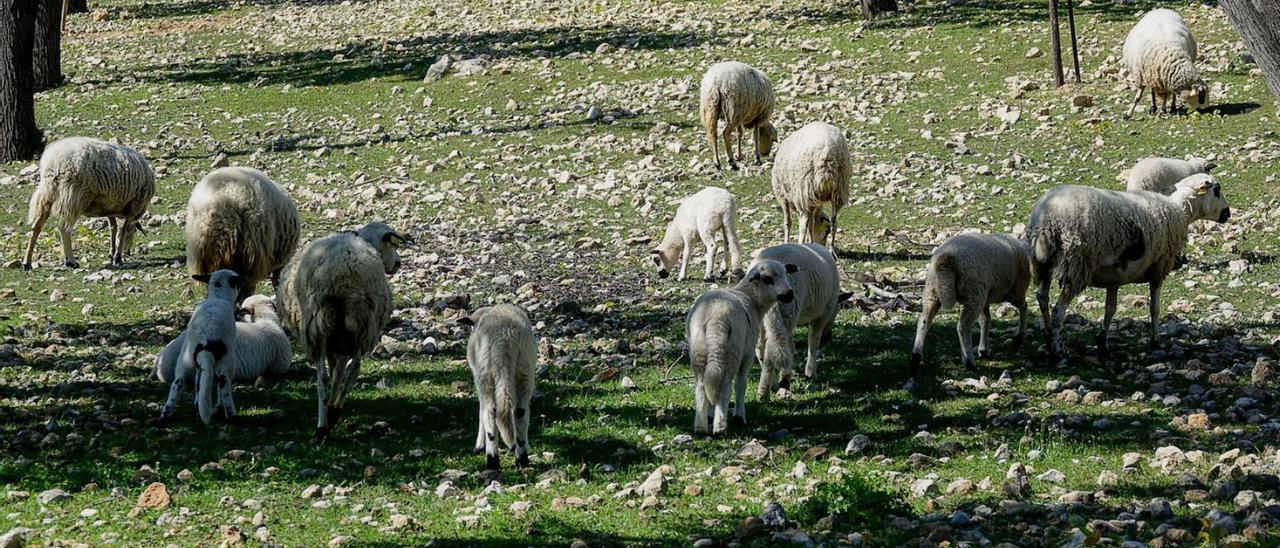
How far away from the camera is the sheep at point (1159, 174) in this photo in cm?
1627

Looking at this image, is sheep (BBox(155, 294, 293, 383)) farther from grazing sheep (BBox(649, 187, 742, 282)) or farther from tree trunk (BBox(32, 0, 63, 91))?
tree trunk (BBox(32, 0, 63, 91))

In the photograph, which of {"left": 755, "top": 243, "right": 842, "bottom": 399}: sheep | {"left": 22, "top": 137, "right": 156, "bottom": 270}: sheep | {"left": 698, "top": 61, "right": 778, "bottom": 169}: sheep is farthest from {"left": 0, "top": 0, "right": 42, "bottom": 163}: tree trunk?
A: {"left": 755, "top": 243, "right": 842, "bottom": 399}: sheep

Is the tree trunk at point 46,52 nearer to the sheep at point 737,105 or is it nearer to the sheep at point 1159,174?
the sheep at point 737,105

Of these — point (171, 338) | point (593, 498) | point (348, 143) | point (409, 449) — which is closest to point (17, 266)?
point (171, 338)

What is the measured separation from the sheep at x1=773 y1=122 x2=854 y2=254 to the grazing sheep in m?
1.40

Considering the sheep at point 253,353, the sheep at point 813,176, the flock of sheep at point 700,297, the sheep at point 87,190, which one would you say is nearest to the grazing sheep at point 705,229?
the flock of sheep at point 700,297

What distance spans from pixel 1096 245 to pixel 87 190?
1227cm

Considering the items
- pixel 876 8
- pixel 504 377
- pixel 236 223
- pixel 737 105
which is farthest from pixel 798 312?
pixel 876 8

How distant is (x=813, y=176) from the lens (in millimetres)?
16297

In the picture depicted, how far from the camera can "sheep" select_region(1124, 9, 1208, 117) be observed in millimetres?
21047

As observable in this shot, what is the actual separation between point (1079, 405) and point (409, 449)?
4.81 m

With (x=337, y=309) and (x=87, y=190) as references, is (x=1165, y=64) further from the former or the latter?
(x=87, y=190)

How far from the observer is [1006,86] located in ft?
77.7

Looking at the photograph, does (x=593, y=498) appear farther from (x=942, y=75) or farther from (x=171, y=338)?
(x=942, y=75)
